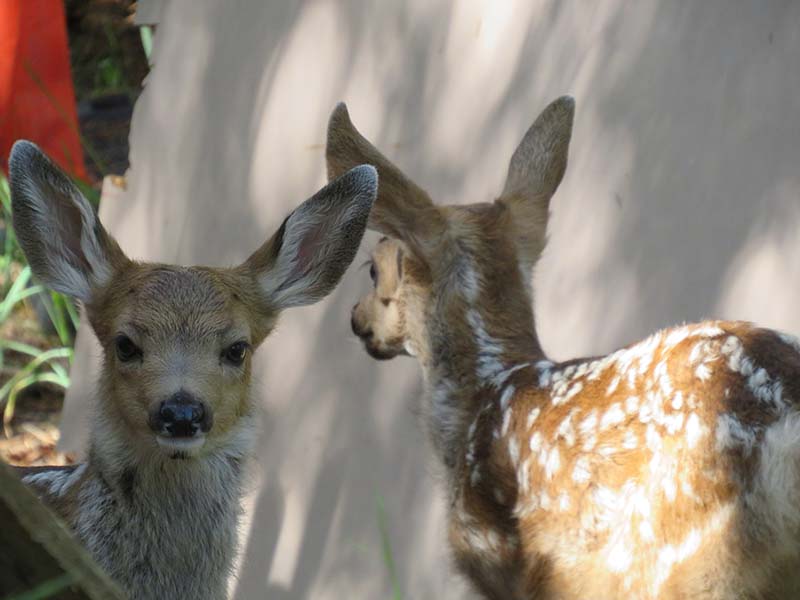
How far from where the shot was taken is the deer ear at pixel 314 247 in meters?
4.14

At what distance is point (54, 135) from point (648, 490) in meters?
4.95

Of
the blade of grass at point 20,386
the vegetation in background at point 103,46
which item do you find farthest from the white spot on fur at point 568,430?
the vegetation in background at point 103,46

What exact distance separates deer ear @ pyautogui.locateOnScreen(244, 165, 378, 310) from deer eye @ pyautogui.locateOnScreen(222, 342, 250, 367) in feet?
1.00

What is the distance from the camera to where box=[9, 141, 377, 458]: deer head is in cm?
378

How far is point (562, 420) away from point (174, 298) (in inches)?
42.7

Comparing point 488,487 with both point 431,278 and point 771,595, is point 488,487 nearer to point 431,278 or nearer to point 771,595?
point 431,278

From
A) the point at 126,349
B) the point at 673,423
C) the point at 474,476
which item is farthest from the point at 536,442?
the point at 126,349

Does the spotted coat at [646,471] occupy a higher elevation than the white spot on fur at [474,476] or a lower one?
higher

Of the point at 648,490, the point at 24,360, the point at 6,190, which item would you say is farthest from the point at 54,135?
the point at 648,490

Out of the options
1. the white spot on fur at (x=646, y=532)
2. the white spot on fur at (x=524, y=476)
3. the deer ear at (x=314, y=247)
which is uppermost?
the deer ear at (x=314, y=247)

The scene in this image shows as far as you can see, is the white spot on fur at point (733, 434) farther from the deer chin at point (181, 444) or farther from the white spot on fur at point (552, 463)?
the deer chin at point (181, 444)

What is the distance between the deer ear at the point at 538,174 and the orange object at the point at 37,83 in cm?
329

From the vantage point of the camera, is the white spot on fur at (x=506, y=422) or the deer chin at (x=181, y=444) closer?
the deer chin at (x=181, y=444)

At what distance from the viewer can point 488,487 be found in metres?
4.25
